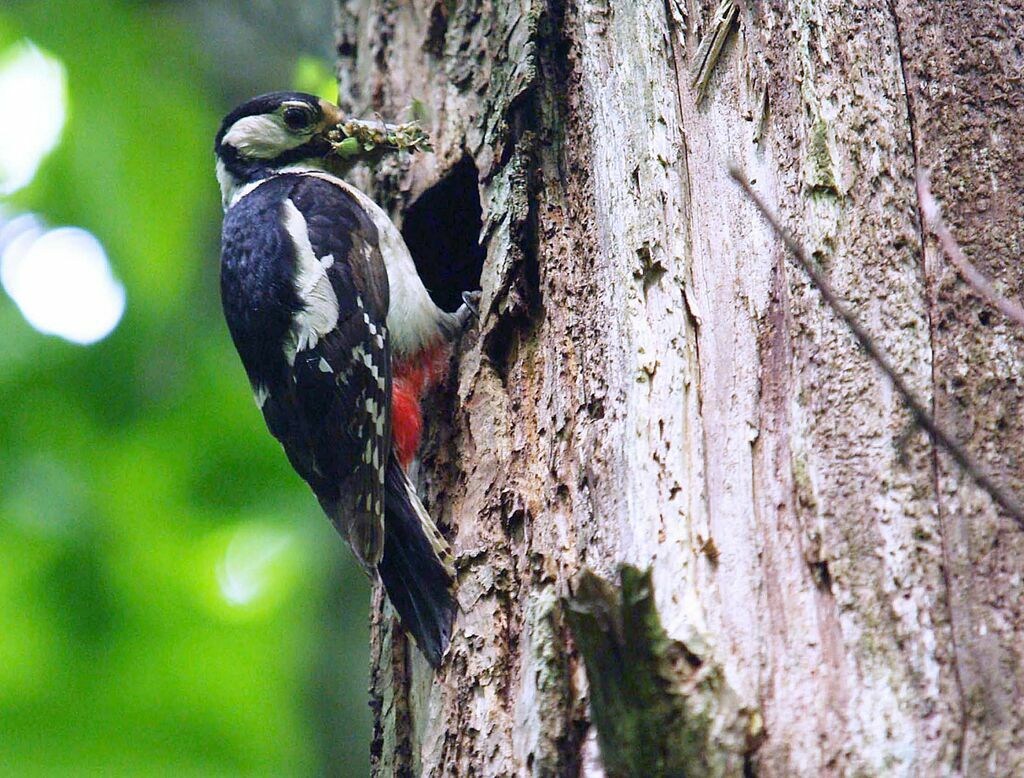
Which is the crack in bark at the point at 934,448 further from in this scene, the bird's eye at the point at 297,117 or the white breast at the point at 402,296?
the bird's eye at the point at 297,117

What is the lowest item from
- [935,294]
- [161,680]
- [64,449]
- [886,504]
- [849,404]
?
[886,504]

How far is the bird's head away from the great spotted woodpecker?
18cm

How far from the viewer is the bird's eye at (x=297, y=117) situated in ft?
12.8

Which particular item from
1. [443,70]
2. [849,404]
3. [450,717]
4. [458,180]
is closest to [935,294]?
[849,404]

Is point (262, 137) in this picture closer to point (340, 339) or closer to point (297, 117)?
point (297, 117)

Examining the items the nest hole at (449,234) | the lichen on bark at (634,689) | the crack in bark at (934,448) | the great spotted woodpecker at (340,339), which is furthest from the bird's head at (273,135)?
the lichen on bark at (634,689)

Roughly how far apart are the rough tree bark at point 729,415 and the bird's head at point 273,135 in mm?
1072

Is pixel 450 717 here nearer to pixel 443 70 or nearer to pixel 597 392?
pixel 597 392

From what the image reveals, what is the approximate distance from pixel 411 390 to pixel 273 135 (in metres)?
1.22

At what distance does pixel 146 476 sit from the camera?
4.59m

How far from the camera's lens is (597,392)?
230cm

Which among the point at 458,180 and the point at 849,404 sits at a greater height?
the point at 458,180

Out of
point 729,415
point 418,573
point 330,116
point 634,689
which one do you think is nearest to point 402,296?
point 330,116

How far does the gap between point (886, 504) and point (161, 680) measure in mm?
3433
